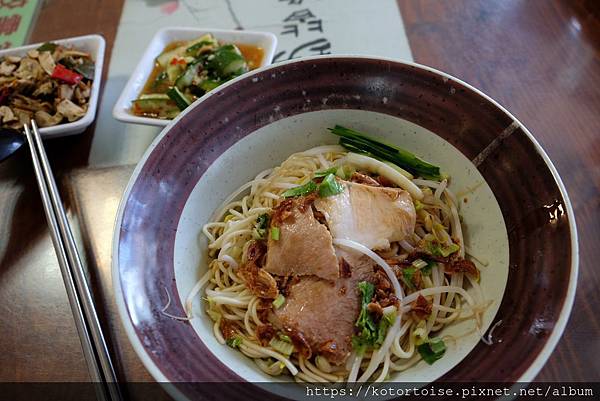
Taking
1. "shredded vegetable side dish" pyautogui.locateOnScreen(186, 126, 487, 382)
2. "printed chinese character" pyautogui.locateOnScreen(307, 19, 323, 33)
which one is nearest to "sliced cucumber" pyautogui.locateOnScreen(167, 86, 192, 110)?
"shredded vegetable side dish" pyautogui.locateOnScreen(186, 126, 487, 382)

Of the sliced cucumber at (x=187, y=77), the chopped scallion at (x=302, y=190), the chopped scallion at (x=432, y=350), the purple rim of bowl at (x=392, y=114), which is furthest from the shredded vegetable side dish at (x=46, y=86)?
the chopped scallion at (x=432, y=350)

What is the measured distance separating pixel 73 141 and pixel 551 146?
2558 mm

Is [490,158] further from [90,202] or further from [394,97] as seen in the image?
[90,202]

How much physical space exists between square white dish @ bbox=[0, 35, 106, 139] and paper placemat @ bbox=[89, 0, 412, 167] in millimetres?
175

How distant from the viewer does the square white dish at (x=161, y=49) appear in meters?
2.39

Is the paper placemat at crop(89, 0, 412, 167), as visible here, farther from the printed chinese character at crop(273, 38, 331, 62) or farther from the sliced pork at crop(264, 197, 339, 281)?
the sliced pork at crop(264, 197, 339, 281)

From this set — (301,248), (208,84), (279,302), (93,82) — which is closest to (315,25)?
(208,84)

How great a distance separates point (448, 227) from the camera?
1.71 m

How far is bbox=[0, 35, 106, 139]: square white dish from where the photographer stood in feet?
7.42

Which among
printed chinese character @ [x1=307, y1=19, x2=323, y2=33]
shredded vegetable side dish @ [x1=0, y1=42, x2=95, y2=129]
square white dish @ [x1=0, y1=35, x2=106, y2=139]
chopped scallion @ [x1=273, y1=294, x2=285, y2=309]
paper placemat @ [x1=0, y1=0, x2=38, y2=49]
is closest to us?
chopped scallion @ [x1=273, y1=294, x2=285, y2=309]

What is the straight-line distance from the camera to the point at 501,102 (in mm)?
2357

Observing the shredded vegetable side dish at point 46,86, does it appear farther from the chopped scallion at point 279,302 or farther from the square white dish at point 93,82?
the chopped scallion at point 279,302

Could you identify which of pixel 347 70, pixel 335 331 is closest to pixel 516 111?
pixel 347 70

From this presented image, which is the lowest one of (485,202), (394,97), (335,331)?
(335,331)
